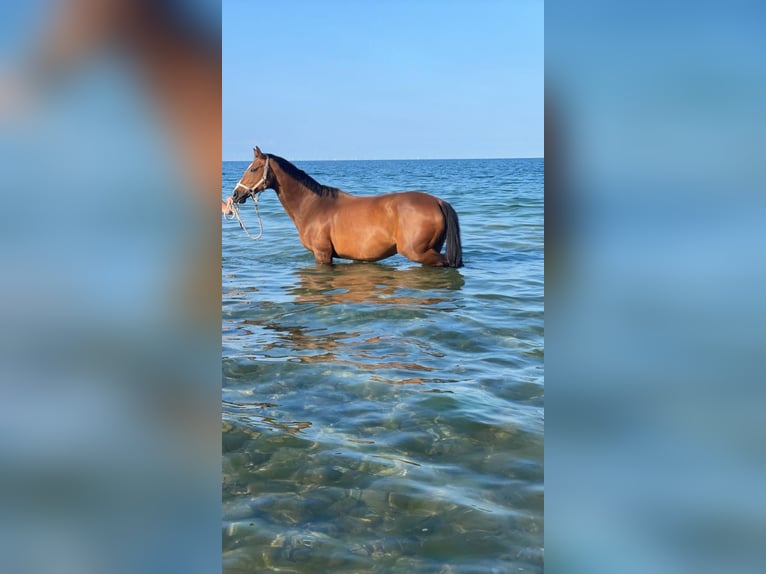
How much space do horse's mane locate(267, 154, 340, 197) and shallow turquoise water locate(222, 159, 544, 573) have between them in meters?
1.78

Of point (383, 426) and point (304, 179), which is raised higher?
point (304, 179)

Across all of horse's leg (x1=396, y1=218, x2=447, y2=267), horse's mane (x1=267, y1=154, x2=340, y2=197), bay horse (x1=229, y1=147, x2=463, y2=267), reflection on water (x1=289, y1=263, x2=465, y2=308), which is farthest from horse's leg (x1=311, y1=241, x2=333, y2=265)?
horse's leg (x1=396, y1=218, x2=447, y2=267)

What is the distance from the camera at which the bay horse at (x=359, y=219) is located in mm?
Result: 8086

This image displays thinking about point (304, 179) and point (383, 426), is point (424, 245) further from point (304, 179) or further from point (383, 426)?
point (383, 426)

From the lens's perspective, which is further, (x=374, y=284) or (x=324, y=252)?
(x=324, y=252)

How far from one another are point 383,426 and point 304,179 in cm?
592

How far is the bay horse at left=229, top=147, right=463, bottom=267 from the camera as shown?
26.5 ft

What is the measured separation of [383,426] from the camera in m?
3.35

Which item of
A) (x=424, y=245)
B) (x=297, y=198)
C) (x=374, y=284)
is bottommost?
(x=374, y=284)

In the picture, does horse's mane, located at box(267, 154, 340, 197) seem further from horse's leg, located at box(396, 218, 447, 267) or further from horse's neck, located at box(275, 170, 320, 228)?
horse's leg, located at box(396, 218, 447, 267)

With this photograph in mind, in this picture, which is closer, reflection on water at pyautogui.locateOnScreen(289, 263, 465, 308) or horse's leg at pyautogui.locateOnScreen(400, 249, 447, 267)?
reflection on water at pyautogui.locateOnScreen(289, 263, 465, 308)
